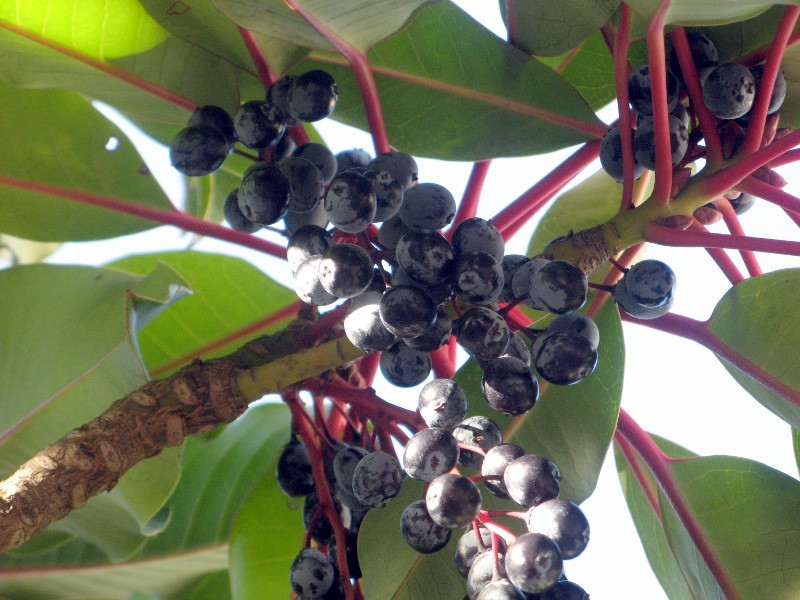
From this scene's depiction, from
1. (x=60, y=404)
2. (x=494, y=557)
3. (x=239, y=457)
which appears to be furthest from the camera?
(x=239, y=457)

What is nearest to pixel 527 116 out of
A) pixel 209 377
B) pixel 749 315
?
pixel 749 315

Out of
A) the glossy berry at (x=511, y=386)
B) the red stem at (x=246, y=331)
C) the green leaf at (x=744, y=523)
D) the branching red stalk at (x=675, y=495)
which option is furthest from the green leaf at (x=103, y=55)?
Result: the green leaf at (x=744, y=523)

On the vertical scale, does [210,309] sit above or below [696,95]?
above

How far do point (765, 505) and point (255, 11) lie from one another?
3.16 ft

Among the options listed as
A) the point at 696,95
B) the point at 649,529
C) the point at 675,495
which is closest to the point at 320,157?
the point at 696,95

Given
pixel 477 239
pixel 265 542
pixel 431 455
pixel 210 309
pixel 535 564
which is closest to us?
pixel 535 564

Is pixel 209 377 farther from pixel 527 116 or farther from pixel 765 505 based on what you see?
pixel 765 505

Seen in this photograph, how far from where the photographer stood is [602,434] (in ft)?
3.67

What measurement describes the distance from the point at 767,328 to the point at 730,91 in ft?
1.04

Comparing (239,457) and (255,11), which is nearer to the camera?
(255,11)

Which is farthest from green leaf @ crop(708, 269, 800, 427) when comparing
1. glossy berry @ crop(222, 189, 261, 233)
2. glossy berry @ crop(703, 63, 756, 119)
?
glossy berry @ crop(222, 189, 261, 233)

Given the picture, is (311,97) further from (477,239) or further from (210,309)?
(210,309)

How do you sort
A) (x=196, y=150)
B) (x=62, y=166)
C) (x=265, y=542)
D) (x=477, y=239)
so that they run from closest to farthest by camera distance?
(x=477, y=239) < (x=196, y=150) < (x=62, y=166) < (x=265, y=542)

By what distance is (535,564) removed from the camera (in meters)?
0.72
